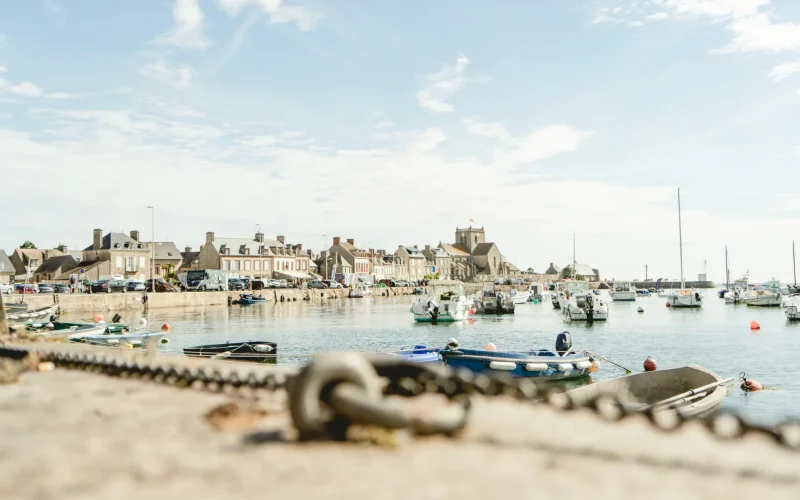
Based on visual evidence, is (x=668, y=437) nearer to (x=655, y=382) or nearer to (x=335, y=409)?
(x=335, y=409)

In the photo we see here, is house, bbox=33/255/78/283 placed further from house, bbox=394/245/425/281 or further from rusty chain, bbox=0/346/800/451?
rusty chain, bbox=0/346/800/451

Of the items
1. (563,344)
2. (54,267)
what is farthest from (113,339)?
(54,267)

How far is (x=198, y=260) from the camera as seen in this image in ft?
370

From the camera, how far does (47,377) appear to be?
941 centimetres

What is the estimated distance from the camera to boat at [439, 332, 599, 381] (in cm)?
2331

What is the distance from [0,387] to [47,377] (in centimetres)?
92

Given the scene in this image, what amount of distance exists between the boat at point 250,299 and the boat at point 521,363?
201 feet

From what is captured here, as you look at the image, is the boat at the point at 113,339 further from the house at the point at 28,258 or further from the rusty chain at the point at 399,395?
the house at the point at 28,258

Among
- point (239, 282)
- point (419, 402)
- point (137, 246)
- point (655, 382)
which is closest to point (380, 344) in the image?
point (655, 382)

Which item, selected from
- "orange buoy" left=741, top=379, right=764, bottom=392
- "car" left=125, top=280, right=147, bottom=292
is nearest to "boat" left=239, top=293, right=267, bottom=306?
"car" left=125, top=280, right=147, bottom=292

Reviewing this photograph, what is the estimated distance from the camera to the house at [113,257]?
3599 inches

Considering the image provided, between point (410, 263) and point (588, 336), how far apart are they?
124906mm

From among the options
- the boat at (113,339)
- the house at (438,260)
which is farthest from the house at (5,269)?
the house at (438,260)

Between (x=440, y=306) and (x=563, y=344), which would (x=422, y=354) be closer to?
(x=563, y=344)
